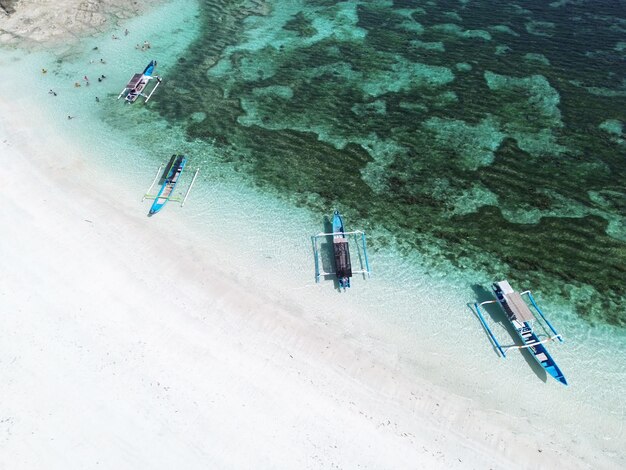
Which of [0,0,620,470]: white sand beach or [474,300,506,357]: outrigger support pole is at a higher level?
[0,0,620,470]: white sand beach

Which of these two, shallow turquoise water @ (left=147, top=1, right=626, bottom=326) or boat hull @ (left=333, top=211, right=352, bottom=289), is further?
shallow turquoise water @ (left=147, top=1, right=626, bottom=326)

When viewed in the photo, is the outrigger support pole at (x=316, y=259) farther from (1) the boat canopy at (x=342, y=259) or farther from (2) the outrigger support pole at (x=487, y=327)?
(2) the outrigger support pole at (x=487, y=327)

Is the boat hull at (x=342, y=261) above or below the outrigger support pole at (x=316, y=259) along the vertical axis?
above

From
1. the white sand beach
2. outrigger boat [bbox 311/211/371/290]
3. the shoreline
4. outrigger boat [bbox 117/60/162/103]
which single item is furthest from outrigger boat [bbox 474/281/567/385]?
the shoreline

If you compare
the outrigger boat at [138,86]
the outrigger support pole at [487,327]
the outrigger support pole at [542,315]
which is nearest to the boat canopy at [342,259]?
the outrigger support pole at [487,327]

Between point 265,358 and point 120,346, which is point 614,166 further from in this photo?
point 120,346

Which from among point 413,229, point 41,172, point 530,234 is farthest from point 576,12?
point 41,172

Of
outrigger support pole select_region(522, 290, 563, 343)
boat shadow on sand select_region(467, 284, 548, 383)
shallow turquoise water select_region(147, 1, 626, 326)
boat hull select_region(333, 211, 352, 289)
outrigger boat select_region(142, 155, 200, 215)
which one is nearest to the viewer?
boat shadow on sand select_region(467, 284, 548, 383)

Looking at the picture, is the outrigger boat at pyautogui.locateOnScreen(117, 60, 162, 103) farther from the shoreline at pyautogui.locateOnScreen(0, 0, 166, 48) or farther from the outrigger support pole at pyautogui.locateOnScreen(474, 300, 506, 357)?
the outrigger support pole at pyautogui.locateOnScreen(474, 300, 506, 357)
